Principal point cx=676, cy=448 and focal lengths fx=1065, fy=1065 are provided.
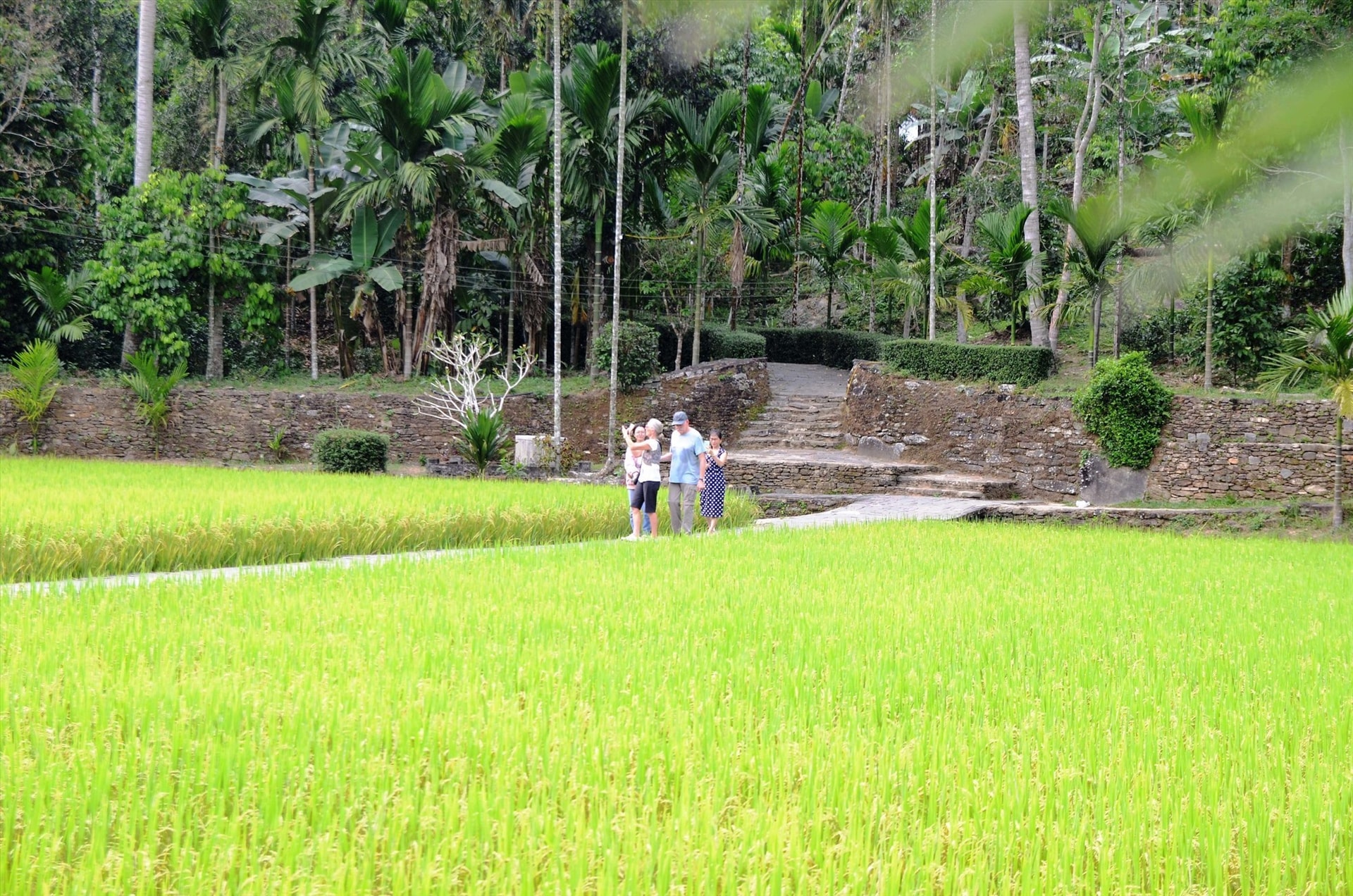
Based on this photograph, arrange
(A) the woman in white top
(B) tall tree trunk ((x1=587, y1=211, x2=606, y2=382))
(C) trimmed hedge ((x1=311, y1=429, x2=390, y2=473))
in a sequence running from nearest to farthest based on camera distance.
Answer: (A) the woman in white top < (C) trimmed hedge ((x1=311, y1=429, x2=390, y2=473)) < (B) tall tree trunk ((x1=587, y1=211, x2=606, y2=382))

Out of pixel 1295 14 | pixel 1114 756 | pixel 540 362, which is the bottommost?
pixel 1114 756

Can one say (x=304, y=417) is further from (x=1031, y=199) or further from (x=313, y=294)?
(x=1031, y=199)

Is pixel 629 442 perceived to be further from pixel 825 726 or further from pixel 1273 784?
pixel 1273 784

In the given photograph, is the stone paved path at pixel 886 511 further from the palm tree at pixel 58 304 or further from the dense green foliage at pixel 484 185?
the palm tree at pixel 58 304

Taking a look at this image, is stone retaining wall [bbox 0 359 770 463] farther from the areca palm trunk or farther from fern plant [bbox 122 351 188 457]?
the areca palm trunk

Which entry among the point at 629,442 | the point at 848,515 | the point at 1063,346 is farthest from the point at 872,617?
the point at 1063,346

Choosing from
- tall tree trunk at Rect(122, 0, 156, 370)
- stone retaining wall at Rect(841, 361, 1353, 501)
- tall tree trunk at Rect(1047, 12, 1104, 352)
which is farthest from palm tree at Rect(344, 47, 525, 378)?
tall tree trunk at Rect(1047, 12, 1104, 352)

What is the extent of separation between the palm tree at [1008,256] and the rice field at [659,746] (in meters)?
14.6

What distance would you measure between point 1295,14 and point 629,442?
11.0 meters

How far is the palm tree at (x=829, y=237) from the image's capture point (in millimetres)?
26406

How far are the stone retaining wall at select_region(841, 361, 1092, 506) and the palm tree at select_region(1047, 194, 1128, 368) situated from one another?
1941mm

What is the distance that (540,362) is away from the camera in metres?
24.7

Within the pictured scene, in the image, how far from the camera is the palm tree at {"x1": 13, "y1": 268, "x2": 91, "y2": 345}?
73.3ft

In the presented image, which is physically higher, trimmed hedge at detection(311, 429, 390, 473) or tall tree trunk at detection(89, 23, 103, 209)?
tall tree trunk at detection(89, 23, 103, 209)
